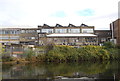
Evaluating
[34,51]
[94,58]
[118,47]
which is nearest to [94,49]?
[94,58]

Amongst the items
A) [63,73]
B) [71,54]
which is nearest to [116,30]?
[71,54]

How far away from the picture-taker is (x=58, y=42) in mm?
41750

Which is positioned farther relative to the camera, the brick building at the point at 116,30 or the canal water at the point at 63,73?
the brick building at the point at 116,30

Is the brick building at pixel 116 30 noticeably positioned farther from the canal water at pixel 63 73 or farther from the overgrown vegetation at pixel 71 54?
the canal water at pixel 63 73

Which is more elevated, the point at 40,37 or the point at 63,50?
the point at 40,37

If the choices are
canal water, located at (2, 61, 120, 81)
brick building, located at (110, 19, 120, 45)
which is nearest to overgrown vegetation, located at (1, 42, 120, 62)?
brick building, located at (110, 19, 120, 45)

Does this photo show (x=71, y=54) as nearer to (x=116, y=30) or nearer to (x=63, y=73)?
(x=63, y=73)

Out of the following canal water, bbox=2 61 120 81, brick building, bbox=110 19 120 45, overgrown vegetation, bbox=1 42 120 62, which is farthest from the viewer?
brick building, bbox=110 19 120 45

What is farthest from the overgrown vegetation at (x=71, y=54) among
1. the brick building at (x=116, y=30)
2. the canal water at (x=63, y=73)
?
the canal water at (x=63, y=73)

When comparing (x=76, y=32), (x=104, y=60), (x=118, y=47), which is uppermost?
(x=76, y=32)

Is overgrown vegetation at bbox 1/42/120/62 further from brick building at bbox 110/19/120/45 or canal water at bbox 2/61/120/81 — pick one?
canal water at bbox 2/61/120/81

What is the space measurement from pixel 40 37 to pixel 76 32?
9.77 metres

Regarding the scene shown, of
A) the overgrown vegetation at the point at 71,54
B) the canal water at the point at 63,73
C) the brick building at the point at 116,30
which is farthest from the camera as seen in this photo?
the brick building at the point at 116,30

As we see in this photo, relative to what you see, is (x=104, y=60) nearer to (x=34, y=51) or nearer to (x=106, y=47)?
(x=106, y=47)
